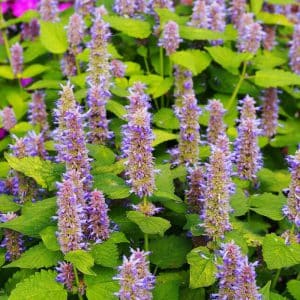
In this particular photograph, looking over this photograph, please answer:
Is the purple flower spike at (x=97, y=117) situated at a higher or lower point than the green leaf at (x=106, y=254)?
higher

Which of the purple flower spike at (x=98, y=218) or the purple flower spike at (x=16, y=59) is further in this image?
the purple flower spike at (x=16, y=59)

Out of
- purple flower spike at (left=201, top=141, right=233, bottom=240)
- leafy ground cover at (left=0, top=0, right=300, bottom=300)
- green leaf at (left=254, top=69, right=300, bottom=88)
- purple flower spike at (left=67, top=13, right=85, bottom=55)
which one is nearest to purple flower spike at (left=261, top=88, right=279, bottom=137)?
leafy ground cover at (left=0, top=0, right=300, bottom=300)

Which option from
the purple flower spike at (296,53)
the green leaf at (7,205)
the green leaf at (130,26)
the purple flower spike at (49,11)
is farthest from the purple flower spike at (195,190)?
the purple flower spike at (49,11)

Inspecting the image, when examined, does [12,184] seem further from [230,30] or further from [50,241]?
[230,30]

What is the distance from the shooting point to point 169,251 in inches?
141

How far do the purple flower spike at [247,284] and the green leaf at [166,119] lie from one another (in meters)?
1.69

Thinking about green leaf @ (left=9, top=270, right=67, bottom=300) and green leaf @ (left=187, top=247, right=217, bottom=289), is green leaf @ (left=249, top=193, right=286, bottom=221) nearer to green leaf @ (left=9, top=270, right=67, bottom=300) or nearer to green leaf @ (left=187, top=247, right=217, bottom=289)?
green leaf @ (left=187, top=247, right=217, bottom=289)

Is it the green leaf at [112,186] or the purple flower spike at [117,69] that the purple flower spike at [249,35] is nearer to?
the purple flower spike at [117,69]

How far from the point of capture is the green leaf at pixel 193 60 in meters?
4.38

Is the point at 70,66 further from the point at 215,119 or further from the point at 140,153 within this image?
the point at 140,153

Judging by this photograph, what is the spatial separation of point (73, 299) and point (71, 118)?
34.7 inches

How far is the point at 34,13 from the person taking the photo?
208 inches

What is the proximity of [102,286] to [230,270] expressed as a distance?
60 cm

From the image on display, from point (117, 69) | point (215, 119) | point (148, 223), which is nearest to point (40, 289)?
point (148, 223)
